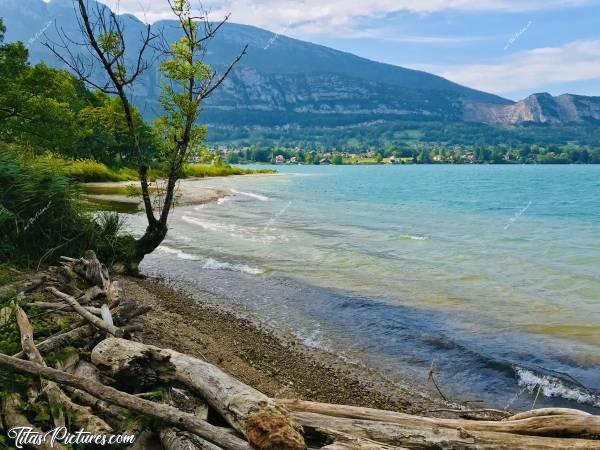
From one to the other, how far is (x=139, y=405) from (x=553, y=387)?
28.7 feet

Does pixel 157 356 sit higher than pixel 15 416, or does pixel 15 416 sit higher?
pixel 157 356

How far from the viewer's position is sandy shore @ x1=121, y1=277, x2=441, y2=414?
31.0 feet

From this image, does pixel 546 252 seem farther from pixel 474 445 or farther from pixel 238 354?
pixel 474 445

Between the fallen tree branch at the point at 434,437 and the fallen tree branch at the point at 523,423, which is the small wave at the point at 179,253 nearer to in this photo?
the fallen tree branch at the point at 523,423

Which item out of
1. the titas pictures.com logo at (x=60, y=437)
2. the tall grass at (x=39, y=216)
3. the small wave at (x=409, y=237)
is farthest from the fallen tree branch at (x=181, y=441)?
the small wave at (x=409, y=237)

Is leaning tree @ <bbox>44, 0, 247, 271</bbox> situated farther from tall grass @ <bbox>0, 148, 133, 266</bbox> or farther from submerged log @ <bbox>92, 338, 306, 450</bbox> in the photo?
submerged log @ <bbox>92, 338, 306, 450</bbox>

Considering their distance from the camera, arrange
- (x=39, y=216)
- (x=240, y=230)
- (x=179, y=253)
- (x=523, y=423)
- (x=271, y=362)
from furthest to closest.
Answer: (x=240, y=230)
(x=179, y=253)
(x=39, y=216)
(x=271, y=362)
(x=523, y=423)

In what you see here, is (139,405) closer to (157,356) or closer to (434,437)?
(157,356)

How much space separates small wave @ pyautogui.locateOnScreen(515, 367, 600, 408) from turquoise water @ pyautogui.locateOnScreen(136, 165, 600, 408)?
0.04 m

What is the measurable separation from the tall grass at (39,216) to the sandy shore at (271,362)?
101 inches

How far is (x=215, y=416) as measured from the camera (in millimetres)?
6020

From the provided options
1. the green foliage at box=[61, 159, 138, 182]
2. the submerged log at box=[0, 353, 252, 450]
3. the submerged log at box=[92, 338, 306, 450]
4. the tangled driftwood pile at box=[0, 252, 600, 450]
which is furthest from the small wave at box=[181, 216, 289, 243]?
the green foliage at box=[61, 159, 138, 182]

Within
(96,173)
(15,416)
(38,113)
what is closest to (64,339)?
(15,416)

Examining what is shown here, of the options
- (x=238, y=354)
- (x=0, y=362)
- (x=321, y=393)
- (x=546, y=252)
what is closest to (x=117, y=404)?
(x=0, y=362)
